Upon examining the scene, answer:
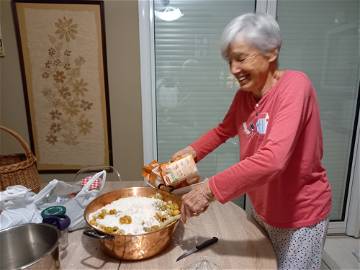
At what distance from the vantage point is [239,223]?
45.2 inches

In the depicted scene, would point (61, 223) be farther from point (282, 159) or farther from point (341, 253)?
point (341, 253)

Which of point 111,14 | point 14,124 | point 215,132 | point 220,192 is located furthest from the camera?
point 14,124

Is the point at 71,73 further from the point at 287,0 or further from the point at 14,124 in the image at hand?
the point at 287,0

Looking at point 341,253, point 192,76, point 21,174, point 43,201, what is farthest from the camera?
point 341,253

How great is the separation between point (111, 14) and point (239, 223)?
1.55 m

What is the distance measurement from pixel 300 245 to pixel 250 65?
70 cm

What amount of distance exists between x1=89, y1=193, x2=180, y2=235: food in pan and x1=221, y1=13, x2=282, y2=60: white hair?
25.3 inches

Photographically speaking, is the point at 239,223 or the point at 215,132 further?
the point at 215,132

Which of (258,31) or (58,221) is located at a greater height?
(258,31)

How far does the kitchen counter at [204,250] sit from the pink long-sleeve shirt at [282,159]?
0.42ft

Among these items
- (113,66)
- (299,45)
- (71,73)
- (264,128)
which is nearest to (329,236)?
(299,45)

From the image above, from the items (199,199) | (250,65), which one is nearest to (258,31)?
(250,65)

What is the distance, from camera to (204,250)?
0.97 meters

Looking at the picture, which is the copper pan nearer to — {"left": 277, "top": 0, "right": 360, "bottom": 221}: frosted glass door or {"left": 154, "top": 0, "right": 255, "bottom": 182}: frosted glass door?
{"left": 154, "top": 0, "right": 255, "bottom": 182}: frosted glass door
